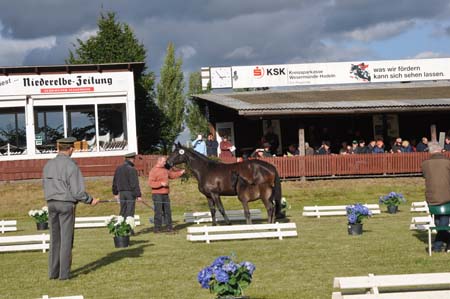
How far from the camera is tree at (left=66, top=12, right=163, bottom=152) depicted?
51.5 m

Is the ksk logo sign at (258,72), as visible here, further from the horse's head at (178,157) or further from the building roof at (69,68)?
the horse's head at (178,157)

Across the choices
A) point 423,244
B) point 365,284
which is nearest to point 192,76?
point 423,244

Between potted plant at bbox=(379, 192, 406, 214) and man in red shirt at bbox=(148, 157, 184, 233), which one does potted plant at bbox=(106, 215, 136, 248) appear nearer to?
man in red shirt at bbox=(148, 157, 184, 233)

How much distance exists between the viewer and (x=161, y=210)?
18.7 meters

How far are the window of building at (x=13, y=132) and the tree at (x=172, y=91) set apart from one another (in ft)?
95.6

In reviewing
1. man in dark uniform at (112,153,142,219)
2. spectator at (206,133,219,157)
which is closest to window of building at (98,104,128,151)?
spectator at (206,133,219,157)

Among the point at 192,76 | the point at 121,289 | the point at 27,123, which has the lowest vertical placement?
the point at 121,289

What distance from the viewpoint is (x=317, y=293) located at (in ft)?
32.7

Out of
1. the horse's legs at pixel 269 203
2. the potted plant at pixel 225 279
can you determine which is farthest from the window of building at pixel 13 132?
the potted plant at pixel 225 279

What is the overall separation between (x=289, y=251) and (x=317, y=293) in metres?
4.41

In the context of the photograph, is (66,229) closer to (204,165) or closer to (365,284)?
(365,284)

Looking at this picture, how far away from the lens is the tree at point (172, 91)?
2562 inches

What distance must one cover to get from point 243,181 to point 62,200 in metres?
7.22

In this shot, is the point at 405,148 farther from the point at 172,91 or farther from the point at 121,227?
the point at 172,91
